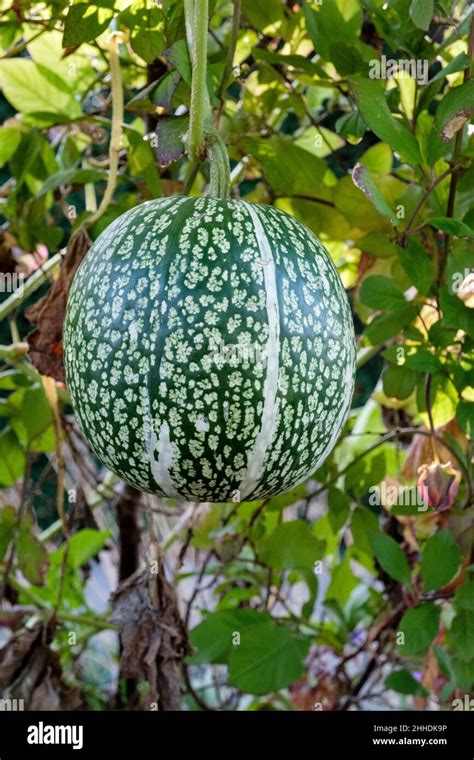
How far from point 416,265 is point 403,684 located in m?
0.78

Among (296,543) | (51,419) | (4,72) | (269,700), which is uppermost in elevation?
(4,72)

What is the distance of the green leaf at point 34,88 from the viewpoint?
1.42 meters

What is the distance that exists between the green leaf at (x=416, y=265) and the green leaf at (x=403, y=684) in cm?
74

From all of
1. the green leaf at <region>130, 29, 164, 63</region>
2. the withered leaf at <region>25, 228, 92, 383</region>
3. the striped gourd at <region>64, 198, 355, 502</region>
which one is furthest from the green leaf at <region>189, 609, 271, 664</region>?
the green leaf at <region>130, 29, 164, 63</region>

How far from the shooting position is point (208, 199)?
88 cm

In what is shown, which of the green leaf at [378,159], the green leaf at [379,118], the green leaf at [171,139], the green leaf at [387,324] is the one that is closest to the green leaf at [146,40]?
the green leaf at [171,139]

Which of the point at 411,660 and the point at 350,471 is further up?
the point at 350,471

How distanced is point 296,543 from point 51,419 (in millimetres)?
458

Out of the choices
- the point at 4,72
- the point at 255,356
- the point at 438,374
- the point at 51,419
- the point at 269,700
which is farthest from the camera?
the point at 269,700

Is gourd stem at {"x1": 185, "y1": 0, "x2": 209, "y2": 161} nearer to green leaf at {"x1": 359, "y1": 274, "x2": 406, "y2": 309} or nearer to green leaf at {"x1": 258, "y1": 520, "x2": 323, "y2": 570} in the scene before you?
green leaf at {"x1": 359, "y1": 274, "x2": 406, "y2": 309}

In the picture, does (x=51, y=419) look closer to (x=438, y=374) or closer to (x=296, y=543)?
(x=296, y=543)

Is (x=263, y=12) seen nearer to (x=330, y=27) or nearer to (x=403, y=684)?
(x=330, y=27)

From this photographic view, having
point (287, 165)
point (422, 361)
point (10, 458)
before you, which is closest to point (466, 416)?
point (422, 361)
